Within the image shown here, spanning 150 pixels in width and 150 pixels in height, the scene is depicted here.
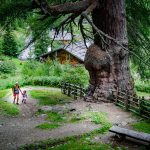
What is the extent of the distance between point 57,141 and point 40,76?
28447 millimetres

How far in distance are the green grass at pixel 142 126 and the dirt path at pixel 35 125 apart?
63 cm

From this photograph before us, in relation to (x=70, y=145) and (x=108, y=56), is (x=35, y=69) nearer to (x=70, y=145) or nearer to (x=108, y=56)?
(x=108, y=56)

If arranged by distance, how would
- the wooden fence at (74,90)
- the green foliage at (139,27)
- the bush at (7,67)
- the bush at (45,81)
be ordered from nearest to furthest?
the green foliage at (139,27) < the wooden fence at (74,90) < the bush at (45,81) < the bush at (7,67)

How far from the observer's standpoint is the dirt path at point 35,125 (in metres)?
15.6

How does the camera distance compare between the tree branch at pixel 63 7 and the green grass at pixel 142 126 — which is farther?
the tree branch at pixel 63 7

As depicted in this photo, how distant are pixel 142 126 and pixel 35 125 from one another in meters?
5.48

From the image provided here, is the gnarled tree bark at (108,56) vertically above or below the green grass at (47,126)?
above

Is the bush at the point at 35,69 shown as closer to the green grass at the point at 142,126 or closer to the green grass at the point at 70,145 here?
the green grass at the point at 142,126

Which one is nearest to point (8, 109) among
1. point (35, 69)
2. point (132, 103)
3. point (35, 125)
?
point (35, 125)

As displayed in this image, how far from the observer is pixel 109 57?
73.5 feet

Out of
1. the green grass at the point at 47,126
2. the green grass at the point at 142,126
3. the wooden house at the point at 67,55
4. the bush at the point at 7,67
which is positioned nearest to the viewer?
the green grass at the point at 142,126

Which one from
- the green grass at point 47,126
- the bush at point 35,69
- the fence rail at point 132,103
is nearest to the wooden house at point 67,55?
the bush at point 35,69

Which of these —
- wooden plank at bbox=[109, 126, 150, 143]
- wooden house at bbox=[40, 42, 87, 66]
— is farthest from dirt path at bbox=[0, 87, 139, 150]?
wooden house at bbox=[40, 42, 87, 66]

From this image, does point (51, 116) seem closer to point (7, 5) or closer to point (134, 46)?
point (7, 5)
